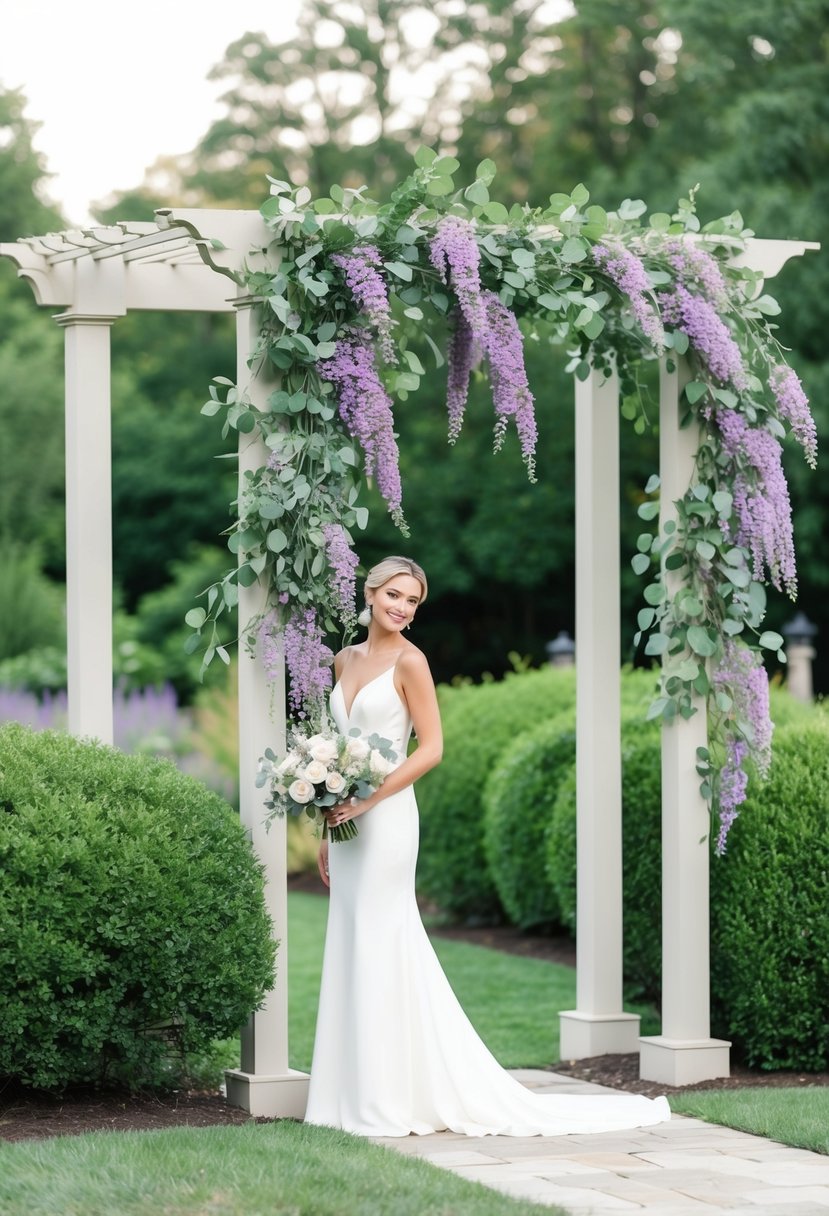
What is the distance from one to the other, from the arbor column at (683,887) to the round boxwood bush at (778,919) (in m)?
0.20

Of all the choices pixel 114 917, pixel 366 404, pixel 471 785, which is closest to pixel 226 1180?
pixel 114 917

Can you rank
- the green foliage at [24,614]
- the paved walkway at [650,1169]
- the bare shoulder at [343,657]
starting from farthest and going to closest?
the green foliage at [24,614]
the bare shoulder at [343,657]
the paved walkway at [650,1169]

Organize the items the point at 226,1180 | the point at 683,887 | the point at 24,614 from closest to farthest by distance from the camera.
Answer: the point at 226,1180
the point at 683,887
the point at 24,614

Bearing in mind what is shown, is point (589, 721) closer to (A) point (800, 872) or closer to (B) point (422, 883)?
(A) point (800, 872)

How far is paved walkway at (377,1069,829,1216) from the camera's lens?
455 cm

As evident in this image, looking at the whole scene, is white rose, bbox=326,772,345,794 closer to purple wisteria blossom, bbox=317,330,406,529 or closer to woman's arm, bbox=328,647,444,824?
woman's arm, bbox=328,647,444,824

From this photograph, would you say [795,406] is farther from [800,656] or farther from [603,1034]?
[800,656]

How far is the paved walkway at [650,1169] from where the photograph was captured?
4547mm

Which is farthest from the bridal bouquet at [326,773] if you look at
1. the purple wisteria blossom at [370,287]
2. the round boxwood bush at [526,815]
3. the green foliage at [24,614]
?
the green foliage at [24,614]

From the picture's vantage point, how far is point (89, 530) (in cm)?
627

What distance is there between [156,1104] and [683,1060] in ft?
6.44

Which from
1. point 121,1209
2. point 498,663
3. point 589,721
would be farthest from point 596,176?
point 121,1209

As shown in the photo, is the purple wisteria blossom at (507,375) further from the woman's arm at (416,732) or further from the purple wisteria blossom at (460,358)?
the woman's arm at (416,732)

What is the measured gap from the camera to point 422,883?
39.9ft
